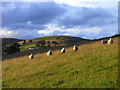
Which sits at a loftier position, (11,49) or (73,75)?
(11,49)

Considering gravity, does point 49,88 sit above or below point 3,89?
above

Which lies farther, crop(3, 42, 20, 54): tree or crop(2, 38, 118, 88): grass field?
crop(3, 42, 20, 54): tree

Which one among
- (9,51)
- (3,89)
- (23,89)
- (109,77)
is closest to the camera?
(109,77)

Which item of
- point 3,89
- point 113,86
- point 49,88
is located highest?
point 113,86

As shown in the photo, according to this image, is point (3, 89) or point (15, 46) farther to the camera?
point (15, 46)

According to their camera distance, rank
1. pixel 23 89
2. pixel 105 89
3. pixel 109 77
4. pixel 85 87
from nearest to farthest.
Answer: pixel 105 89, pixel 85 87, pixel 109 77, pixel 23 89

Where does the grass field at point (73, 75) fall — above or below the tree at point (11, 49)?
below

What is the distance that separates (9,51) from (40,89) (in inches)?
2374

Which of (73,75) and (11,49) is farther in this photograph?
(11,49)

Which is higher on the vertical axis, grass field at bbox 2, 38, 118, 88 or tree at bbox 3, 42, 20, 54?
tree at bbox 3, 42, 20, 54

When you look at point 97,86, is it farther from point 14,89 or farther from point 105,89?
point 14,89

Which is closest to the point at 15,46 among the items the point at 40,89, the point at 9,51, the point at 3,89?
the point at 9,51

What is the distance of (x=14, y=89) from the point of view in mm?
15211

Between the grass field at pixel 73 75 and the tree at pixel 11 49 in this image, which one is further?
the tree at pixel 11 49
